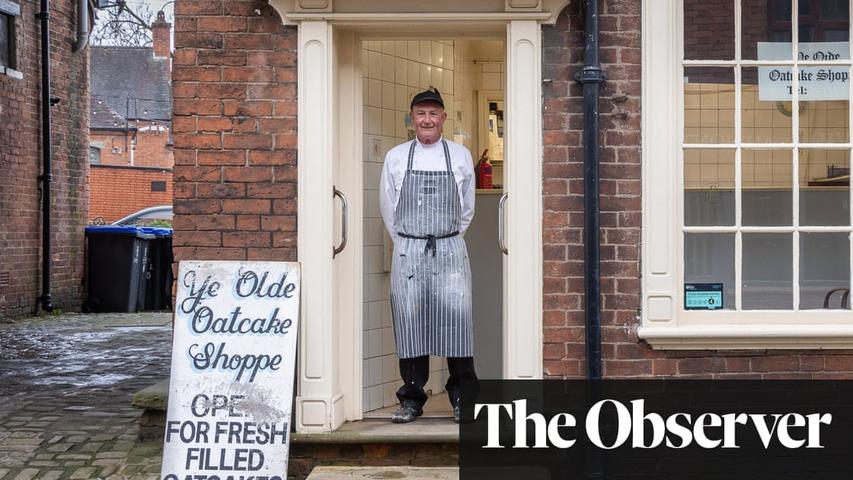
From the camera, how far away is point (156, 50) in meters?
40.9

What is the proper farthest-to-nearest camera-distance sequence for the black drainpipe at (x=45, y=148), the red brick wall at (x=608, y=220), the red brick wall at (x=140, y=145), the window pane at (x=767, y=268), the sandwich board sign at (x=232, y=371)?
the red brick wall at (x=140, y=145), the black drainpipe at (x=45, y=148), the window pane at (x=767, y=268), the red brick wall at (x=608, y=220), the sandwich board sign at (x=232, y=371)

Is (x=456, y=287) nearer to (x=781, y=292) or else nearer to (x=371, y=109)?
(x=371, y=109)

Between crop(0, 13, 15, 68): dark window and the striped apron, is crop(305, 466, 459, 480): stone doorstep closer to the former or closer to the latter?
the striped apron

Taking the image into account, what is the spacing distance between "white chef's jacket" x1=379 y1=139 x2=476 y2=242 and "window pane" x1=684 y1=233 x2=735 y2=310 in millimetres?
1169

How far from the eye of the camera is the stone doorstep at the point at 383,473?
524cm

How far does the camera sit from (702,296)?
5.67 m

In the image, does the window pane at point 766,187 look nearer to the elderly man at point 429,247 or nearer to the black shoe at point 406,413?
the elderly man at point 429,247

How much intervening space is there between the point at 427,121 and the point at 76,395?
4.06 m

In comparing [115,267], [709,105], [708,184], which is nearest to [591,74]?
[709,105]

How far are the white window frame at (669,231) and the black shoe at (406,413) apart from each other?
131 centimetres

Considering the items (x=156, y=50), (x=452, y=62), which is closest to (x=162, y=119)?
(x=156, y=50)

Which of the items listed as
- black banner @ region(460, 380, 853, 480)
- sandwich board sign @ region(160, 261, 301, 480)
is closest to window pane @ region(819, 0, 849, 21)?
black banner @ region(460, 380, 853, 480)

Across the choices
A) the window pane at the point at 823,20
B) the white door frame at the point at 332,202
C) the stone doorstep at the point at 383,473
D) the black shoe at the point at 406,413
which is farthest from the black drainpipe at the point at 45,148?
the window pane at the point at 823,20

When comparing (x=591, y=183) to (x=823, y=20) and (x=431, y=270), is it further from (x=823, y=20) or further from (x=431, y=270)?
(x=823, y=20)
